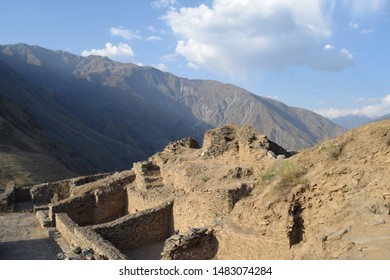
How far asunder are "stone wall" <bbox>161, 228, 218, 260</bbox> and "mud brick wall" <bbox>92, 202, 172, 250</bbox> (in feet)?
13.0

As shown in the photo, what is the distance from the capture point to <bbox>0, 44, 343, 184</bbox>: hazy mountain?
7688 centimetres

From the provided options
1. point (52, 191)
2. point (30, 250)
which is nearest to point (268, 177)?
point (30, 250)

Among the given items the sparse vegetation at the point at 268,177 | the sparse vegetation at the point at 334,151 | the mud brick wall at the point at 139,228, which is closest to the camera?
the sparse vegetation at the point at 334,151

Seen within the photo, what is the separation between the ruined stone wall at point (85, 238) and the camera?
10180 mm

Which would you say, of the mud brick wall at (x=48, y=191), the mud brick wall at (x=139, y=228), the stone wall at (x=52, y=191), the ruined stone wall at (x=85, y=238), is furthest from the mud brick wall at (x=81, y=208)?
the mud brick wall at (x=139, y=228)

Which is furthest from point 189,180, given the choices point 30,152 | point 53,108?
point 53,108

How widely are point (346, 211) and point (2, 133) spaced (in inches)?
1795

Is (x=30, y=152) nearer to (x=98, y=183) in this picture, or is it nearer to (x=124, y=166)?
(x=98, y=183)

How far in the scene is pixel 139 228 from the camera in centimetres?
1342

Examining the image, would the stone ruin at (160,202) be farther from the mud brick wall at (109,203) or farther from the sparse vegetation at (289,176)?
the sparse vegetation at (289,176)

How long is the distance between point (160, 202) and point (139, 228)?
1926mm

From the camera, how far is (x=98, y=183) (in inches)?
754

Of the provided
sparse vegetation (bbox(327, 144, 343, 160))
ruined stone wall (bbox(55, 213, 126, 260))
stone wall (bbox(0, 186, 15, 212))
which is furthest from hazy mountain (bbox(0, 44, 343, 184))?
sparse vegetation (bbox(327, 144, 343, 160))
